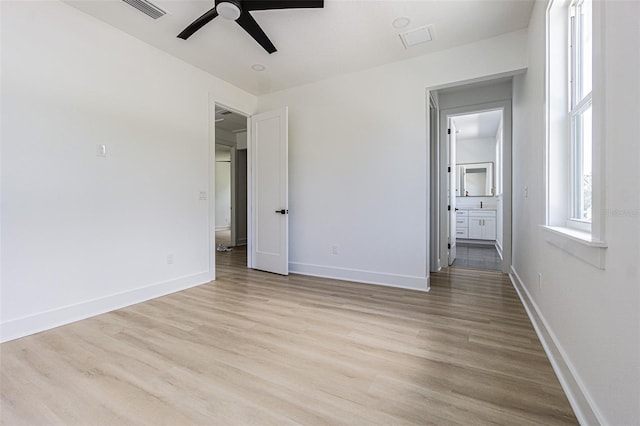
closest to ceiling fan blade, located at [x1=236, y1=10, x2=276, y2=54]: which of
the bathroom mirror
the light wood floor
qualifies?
the light wood floor

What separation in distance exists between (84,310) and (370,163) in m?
3.29

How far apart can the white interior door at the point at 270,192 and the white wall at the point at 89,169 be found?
0.90m

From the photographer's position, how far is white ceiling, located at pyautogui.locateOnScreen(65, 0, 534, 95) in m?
2.39

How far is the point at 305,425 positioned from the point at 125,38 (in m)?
3.63

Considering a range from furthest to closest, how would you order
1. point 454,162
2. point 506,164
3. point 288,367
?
point 454,162, point 506,164, point 288,367

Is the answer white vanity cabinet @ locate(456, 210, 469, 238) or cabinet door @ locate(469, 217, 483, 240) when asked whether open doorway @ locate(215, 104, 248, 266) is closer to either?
white vanity cabinet @ locate(456, 210, 469, 238)

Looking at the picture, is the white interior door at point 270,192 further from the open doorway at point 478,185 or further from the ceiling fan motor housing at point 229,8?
the open doorway at point 478,185

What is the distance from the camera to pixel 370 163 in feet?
11.6

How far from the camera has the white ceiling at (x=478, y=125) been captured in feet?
17.8

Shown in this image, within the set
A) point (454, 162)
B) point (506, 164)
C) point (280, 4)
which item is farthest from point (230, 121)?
point (506, 164)

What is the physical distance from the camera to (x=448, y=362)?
1.72 metres

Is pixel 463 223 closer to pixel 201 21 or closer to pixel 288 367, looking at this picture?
pixel 288 367

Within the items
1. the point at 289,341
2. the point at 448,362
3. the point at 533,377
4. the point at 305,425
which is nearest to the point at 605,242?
the point at 533,377

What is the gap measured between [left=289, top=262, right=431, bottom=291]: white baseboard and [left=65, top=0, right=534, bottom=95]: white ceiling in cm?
260
